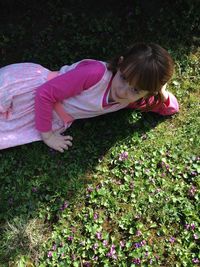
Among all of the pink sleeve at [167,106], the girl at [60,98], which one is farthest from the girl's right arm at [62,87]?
the pink sleeve at [167,106]

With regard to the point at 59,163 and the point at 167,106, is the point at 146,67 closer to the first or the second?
the point at 167,106

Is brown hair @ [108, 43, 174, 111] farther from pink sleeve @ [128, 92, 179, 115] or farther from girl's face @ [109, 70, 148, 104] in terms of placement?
pink sleeve @ [128, 92, 179, 115]

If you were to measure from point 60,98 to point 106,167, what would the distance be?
0.72 metres

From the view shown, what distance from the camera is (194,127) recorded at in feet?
14.9

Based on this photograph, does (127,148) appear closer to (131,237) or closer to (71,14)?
(131,237)

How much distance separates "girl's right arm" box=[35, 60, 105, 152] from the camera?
3957 mm

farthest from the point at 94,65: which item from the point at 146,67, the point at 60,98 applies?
the point at 146,67

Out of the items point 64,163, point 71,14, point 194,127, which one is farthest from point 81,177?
point 71,14

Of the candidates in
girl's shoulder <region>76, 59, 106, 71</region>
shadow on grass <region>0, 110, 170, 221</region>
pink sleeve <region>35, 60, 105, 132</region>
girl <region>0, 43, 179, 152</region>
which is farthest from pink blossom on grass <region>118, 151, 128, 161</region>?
girl's shoulder <region>76, 59, 106, 71</region>

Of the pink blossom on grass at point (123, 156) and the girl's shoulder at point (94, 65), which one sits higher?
the girl's shoulder at point (94, 65)

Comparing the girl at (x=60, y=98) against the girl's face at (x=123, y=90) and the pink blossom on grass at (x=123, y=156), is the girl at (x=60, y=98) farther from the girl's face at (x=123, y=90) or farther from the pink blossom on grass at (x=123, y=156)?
the pink blossom on grass at (x=123, y=156)

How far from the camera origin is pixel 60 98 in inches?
161

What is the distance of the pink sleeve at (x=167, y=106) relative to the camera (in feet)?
14.4

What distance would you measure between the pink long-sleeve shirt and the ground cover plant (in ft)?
1.03
